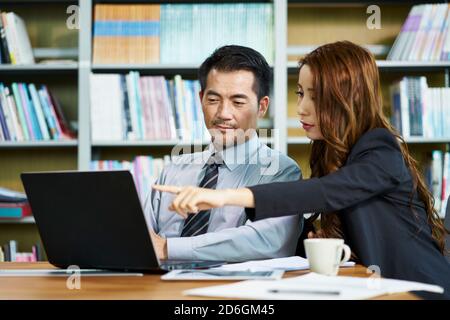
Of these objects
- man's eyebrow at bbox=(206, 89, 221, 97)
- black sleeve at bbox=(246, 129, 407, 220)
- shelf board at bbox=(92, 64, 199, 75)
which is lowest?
black sleeve at bbox=(246, 129, 407, 220)

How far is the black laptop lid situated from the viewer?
45.4 inches

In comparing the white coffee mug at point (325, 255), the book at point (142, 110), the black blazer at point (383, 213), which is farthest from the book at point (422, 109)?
the white coffee mug at point (325, 255)

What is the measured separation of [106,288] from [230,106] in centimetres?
95

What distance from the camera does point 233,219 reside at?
178cm

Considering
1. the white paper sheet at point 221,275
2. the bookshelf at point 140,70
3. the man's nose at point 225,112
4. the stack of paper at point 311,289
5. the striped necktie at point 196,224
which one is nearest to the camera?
the stack of paper at point 311,289

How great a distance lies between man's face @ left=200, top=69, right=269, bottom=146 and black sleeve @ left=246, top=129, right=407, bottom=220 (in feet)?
1.60

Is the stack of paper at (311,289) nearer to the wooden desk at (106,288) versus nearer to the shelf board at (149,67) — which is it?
the wooden desk at (106,288)

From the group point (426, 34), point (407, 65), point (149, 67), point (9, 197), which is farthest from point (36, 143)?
point (426, 34)

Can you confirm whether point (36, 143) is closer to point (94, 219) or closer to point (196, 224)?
point (196, 224)

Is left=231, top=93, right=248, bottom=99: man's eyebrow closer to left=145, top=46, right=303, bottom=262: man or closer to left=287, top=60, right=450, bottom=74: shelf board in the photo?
left=145, top=46, right=303, bottom=262: man

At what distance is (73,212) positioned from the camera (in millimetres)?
1224

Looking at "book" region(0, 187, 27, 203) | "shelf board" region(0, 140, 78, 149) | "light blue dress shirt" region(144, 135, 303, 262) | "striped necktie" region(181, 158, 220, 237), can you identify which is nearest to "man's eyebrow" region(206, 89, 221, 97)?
"light blue dress shirt" region(144, 135, 303, 262)

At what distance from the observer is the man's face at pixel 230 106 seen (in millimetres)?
1902

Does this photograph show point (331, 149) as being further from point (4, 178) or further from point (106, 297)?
point (4, 178)
